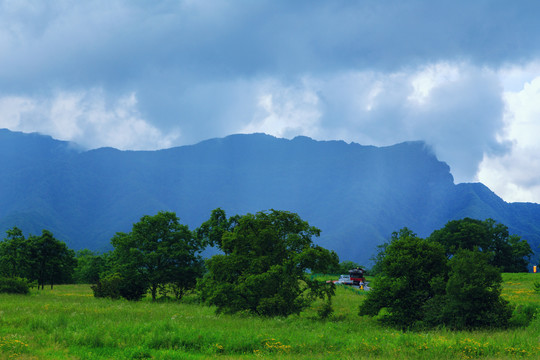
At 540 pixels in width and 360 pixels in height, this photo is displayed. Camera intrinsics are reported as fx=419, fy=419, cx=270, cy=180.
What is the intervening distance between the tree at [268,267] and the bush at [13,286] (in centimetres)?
2842

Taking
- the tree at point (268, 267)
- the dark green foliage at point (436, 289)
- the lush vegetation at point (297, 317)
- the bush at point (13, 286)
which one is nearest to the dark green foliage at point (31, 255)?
the bush at point (13, 286)

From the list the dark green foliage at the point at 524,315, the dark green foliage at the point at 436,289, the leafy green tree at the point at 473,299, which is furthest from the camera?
the dark green foliage at the point at 524,315

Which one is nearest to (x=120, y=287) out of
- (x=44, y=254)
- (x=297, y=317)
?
(x=44, y=254)

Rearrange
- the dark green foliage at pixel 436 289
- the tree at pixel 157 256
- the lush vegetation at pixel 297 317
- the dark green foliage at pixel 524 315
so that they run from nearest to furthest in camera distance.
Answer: the lush vegetation at pixel 297 317, the dark green foliage at pixel 436 289, the dark green foliage at pixel 524 315, the tree at pixel 157 256

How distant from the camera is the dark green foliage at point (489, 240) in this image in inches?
4235

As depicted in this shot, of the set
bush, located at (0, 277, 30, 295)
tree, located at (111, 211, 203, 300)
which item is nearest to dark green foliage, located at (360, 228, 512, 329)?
tree, located at (111, 211, 203, 300)

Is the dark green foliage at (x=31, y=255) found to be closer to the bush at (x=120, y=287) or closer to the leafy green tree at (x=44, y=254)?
the leafy green tree at (x=44, y=254)

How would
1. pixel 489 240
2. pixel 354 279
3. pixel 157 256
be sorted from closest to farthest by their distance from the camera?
pixel 157 256, pixel 354 279, pixel 489 240

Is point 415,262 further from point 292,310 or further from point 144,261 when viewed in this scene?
point 144,261

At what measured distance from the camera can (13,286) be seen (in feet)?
161

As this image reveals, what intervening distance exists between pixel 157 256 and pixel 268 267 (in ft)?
81.2

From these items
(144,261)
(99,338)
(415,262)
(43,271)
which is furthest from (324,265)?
(43,271)

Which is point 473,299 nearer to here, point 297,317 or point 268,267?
point 297,317

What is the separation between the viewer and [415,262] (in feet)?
91.0
